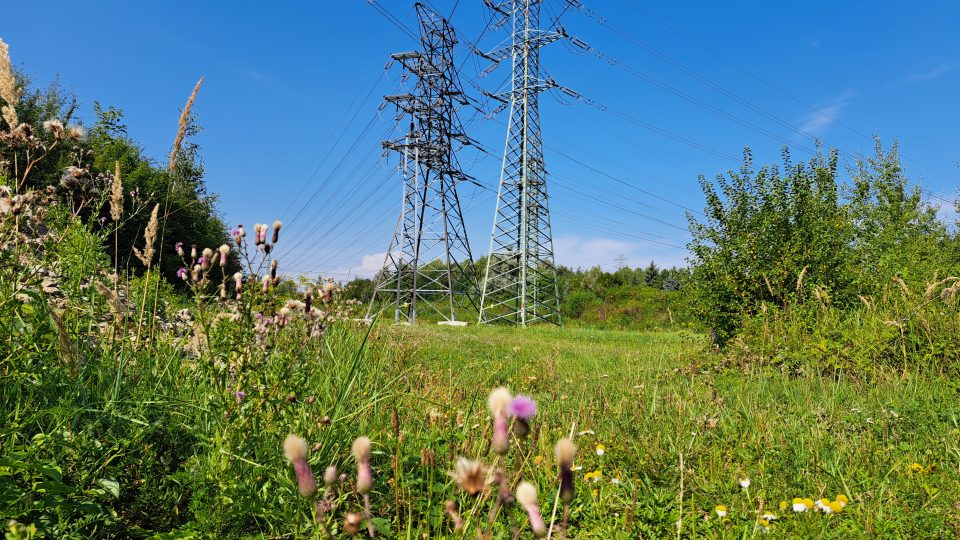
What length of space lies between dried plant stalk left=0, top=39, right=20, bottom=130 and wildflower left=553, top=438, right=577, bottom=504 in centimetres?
275

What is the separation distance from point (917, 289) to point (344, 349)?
754 cm

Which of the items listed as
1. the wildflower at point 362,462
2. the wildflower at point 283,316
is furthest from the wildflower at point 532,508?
the wildflower at point 283,316

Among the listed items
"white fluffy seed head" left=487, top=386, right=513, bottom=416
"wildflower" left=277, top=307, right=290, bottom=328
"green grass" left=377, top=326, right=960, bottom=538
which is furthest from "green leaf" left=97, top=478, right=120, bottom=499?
"white fluffy seed head" left=487, top=386, right=513, bottom=416

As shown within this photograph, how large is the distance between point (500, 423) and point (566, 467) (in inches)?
4.3

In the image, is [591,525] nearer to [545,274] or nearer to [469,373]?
[469,373]

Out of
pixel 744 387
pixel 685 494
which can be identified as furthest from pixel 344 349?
pixel 744 387

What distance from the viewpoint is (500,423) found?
622mm

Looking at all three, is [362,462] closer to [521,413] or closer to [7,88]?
[521,413]

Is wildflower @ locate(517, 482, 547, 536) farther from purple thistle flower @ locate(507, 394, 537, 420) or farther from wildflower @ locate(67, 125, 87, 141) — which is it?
wildflower @ locate(67, 125, 87, 141)

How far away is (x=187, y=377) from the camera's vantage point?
7.97 ft

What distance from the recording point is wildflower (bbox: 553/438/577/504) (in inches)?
24.1

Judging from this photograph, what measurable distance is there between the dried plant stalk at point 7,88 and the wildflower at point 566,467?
2746mm

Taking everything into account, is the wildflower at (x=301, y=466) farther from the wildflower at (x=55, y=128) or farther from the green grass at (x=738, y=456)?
the wildflower at (x=55, y=128)

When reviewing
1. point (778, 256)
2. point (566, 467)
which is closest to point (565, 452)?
point (566, 467)
